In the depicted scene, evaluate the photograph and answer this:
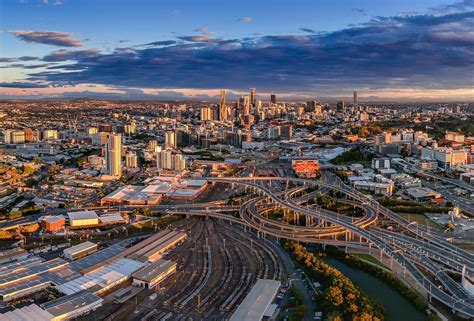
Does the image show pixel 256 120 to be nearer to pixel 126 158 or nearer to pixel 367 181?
pixel 126 158

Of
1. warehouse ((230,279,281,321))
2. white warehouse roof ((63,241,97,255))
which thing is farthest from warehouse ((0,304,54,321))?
warehouse ((230,279,281,321))

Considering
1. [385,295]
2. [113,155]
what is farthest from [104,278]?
[113,155]

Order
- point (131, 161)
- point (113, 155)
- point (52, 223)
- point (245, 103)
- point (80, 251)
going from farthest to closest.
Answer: point (245, 103), point (131, 161), point (113, 155), point (52, 223), point (80, 251)

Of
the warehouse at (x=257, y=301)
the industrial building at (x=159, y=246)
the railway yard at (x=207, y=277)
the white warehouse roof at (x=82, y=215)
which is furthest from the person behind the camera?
the white warehouse roof at (x=82, y=215)

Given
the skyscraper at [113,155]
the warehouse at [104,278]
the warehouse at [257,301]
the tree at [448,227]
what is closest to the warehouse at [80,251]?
the warehouse at [104,278]

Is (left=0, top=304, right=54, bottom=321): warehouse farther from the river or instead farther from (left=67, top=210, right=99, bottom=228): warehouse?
the river

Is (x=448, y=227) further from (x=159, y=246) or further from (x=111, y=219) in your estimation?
(x=111, y=219)

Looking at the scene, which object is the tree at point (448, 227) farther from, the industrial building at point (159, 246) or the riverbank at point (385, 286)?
the industrial building at point (159, 246)
